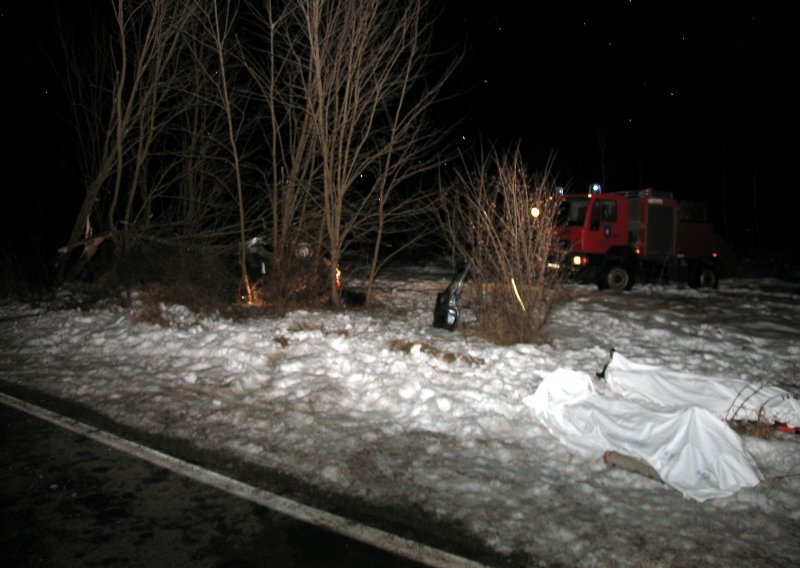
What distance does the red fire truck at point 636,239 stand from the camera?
16.2m

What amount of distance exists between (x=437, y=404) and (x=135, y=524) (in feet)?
10.6

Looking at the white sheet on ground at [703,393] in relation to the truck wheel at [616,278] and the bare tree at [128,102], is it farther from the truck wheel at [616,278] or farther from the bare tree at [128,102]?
the bare tree at [128,102]

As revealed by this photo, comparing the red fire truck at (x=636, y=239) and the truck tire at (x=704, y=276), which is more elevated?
the red fire truck at (x=636, y=239)

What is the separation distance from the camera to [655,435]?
4957mm

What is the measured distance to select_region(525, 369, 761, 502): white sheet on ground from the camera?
14.6ft

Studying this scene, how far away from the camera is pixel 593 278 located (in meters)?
16.9

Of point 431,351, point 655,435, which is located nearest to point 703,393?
point 655,435

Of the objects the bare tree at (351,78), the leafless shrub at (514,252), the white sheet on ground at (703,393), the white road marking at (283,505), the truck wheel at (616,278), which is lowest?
the white road marking at (283,505)

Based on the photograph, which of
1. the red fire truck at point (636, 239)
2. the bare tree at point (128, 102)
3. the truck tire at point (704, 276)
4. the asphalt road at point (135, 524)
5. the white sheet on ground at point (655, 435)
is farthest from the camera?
the truck tire at point (704, 276)

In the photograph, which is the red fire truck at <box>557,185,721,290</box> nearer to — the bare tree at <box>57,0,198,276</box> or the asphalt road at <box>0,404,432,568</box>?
the bare tree at <box>57,0,198,276</box>

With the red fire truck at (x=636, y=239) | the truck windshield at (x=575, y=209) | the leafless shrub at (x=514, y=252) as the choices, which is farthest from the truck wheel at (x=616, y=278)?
the leafless shrub at (x=514, y=252)

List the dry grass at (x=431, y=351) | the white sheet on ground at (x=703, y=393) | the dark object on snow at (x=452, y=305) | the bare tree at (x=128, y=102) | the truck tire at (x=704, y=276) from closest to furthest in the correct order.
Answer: the white sheet on ground at (x=703, y=393) < the dry grass at (x=431, y=351) < the dark object on snow at (x=452, y=305) < the bare tree at (x=128, y=102) < the truck tire at (x=704, y=276)

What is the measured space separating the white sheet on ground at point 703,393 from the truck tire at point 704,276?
12876mm

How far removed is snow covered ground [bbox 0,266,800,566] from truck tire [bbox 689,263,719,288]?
5788 millimetres
